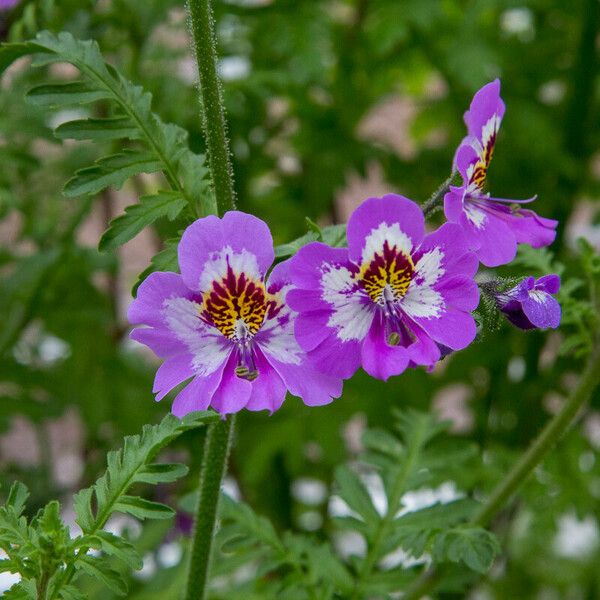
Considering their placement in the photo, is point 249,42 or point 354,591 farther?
point 249,42

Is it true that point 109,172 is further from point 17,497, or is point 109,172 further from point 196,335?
point 17,497

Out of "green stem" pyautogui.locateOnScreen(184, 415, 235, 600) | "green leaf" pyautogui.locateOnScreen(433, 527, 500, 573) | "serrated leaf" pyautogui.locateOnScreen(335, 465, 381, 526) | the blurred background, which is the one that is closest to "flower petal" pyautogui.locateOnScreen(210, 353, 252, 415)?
"green stem" pyautogui.locateOnScreen(184, 415, 235, 600)

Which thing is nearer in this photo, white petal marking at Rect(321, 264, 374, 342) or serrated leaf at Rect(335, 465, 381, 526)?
white petal marking at Rect(321, 264, 374, 342)

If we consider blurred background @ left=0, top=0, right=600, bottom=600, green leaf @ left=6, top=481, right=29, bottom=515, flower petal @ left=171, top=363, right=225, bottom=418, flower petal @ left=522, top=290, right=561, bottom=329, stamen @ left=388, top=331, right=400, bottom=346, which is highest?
blurred background @ left=0, top=0, right=600, bottom=600

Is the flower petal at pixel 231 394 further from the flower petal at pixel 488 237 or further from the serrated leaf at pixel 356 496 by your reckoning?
the serrated leaf at pixel 356 496

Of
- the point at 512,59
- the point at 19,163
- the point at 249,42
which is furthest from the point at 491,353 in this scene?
the point at 19,163

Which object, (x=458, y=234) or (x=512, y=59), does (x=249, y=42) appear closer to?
(x=512, y=59)

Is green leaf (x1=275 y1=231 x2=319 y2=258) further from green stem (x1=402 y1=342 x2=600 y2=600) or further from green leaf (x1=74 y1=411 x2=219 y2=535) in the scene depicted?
green stem (x1=402 y1=342 x2=600 y2=600)
